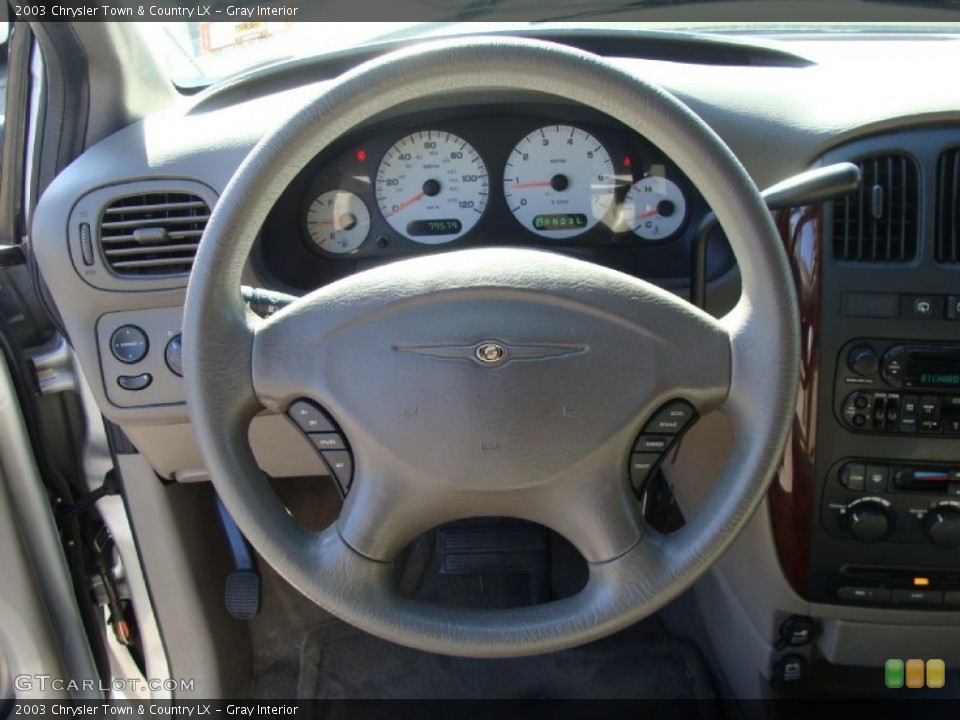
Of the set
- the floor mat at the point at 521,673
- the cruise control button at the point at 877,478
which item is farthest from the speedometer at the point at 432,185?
the floor mat at the point at 521,673

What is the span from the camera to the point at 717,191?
38.2 inches

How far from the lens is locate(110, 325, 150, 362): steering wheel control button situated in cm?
150

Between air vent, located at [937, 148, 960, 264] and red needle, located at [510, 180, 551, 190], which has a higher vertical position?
red needle, located at [510, 180, 551, 190]

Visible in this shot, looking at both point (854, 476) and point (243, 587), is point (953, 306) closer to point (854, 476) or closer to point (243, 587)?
point (854, 476)

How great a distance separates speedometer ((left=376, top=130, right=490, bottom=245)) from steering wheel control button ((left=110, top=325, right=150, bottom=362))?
450mm

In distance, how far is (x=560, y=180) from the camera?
4.91ft

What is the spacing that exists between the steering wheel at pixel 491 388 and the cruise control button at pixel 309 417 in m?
0.02

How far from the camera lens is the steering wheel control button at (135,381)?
1.51m

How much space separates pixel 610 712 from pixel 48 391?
134 cm

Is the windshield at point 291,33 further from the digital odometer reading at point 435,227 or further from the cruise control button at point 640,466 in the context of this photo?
the cruise control button at point 640,466

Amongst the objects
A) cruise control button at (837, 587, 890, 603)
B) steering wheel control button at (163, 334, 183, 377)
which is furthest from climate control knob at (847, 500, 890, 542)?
steering wheel control button at (163, 334, 183, 377)

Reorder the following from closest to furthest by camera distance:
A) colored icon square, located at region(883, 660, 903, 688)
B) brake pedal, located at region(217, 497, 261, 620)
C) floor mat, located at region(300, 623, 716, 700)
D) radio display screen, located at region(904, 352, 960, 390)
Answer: radio display screen, located at region(904, 352, 960, 390) → colored icon square, located at region(883, 660, 903, 688) → brake pedal, located at region(217, 497, 261, 620) → floor mat, located at region(300, 623, 716, 700)

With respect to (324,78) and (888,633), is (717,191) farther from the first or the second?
(888,633)

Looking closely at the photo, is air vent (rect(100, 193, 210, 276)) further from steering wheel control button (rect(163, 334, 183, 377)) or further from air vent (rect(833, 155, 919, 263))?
air vent (rect(833, 155, 919, 263))
